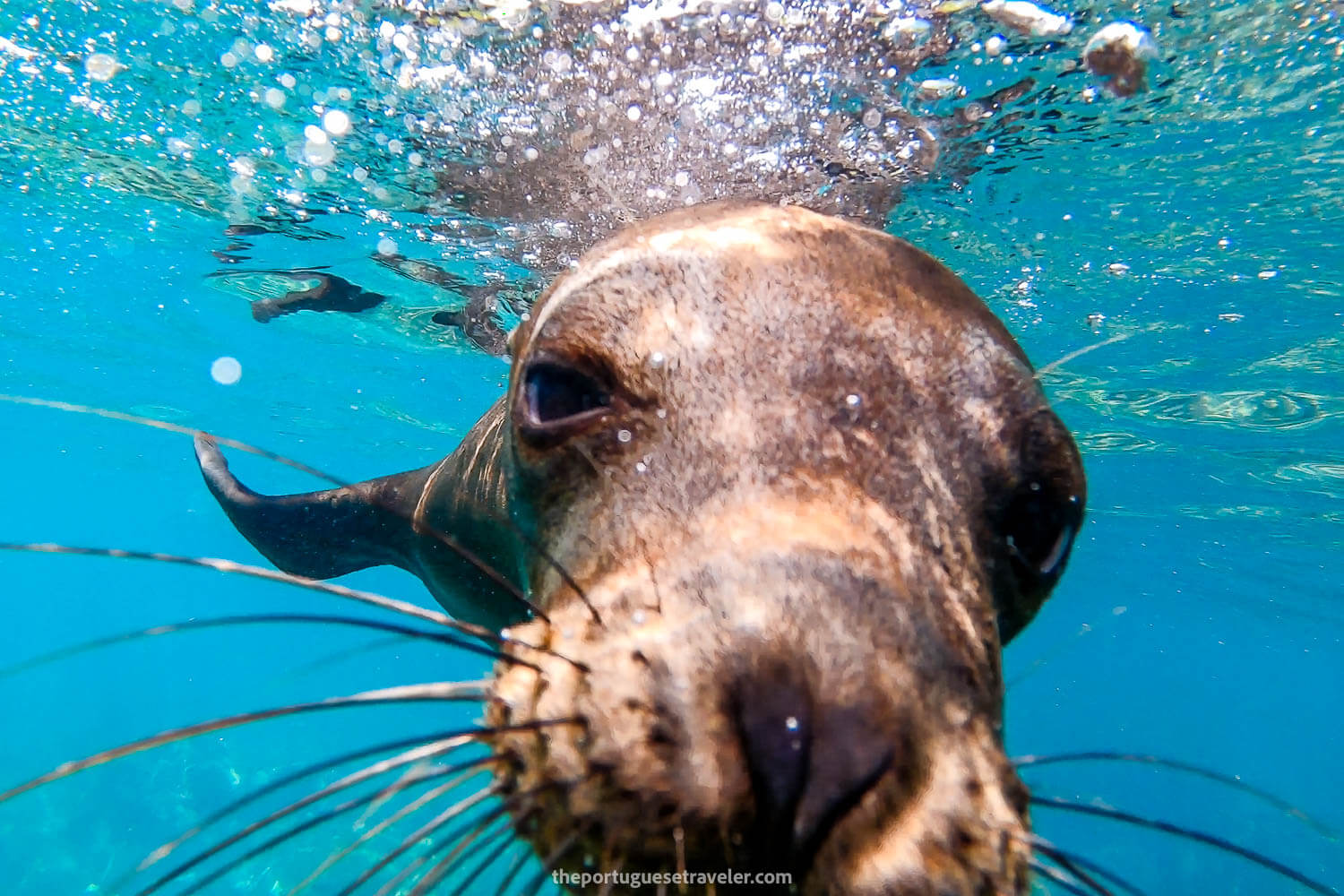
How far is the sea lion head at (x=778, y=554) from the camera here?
130 cm

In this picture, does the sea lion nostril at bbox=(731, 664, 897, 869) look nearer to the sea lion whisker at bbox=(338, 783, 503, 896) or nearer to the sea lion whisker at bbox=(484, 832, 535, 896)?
the sea lion whisker at bbox=(484, 832, 535, 896)

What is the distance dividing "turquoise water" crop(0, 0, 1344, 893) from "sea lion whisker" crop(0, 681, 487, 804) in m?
0.20

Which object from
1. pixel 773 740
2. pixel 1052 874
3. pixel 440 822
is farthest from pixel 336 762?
pixel 1052 874

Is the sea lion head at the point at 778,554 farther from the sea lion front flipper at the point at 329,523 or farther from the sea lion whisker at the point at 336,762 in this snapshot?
the sea lion front flipper at the point at 329,523

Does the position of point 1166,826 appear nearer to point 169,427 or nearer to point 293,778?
point 293,778

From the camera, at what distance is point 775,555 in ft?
5.23

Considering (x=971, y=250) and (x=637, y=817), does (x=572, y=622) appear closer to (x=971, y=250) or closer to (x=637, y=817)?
(x=637, y=817)

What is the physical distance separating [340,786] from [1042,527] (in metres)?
1.74

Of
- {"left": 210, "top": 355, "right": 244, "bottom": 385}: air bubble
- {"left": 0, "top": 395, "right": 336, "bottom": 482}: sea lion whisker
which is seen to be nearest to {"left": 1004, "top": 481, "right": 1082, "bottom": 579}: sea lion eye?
{"left": 0, "top": 395, "right": 336, "bottom": 482}: sea lion whisker

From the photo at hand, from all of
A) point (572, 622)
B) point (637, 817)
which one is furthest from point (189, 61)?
point (637, 817)

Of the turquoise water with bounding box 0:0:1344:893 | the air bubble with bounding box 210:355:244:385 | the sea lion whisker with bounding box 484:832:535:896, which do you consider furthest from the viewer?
the air bubble with bounding box 210:355:244:385

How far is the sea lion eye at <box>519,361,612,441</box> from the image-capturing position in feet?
7.30

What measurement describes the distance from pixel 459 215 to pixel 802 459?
8233mm

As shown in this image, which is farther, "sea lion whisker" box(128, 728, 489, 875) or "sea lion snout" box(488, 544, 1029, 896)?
"sea lion whisker" box(128, 728, 489, 875)
